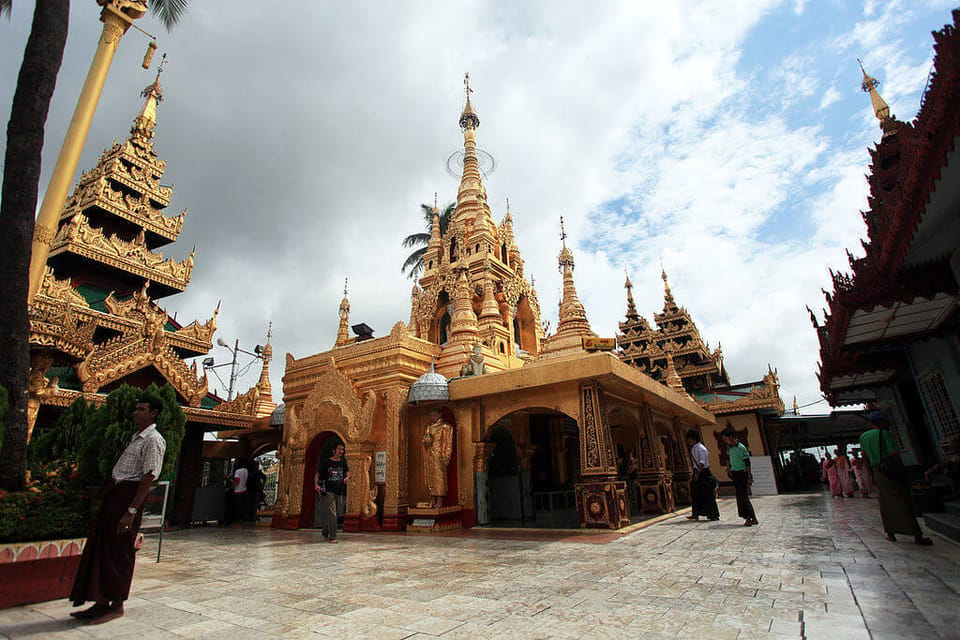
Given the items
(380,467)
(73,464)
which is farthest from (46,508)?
(380,467)

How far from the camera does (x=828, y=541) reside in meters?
6.18

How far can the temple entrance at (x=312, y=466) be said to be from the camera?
12.1m

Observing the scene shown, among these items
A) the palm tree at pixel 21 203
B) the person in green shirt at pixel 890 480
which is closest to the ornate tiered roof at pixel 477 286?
the person in green shirt at pixel 890 480

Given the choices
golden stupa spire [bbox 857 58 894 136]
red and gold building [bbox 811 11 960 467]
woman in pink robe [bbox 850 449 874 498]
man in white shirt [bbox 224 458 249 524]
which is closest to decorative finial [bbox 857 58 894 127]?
golden stupa spire [bbox 857 58 894 136]

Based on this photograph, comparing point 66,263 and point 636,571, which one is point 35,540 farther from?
point 66,263

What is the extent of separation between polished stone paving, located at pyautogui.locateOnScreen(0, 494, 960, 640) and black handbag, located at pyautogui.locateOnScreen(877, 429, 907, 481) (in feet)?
2.56

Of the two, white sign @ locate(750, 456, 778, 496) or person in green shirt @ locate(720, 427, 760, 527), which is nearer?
person in green shirt @ locate(720, 427, 760, 527)

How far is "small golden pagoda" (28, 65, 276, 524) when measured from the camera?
435 inches

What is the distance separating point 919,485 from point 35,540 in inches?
454

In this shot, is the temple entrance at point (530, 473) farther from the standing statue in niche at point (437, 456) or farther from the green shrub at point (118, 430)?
the green shrub at point (118, 430)

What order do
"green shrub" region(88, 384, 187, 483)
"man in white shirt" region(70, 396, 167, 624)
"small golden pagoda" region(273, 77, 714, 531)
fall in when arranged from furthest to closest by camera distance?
"small golden pagoda" region(273, 77, 714, 531)
"green shrub" region(88, 384, 187, 483)
"man in white shirt" region(70, 396, 167, 624)

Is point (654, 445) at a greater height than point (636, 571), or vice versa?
point (654, 445)

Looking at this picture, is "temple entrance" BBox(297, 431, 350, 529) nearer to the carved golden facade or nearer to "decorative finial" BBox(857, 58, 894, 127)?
the carved golden facade

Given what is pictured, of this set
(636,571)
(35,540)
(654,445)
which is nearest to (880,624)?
(636,571)
